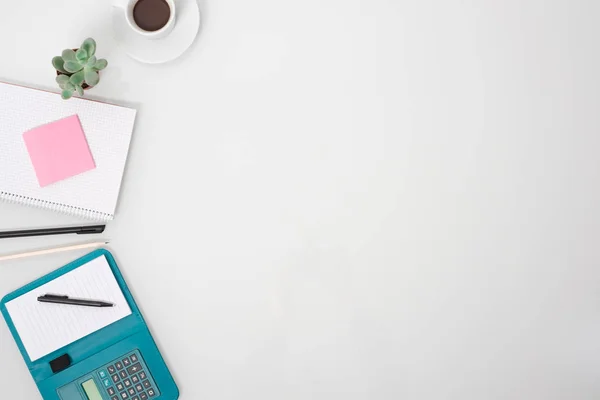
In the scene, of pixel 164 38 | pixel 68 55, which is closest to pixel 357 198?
pixel 164 38

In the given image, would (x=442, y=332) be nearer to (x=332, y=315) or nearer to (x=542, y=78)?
(x=332, y=315)

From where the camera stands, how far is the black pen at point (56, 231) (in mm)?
904

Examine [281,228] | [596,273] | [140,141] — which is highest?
[140,141]

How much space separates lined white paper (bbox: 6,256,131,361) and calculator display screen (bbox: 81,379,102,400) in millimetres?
80

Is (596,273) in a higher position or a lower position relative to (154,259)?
lower

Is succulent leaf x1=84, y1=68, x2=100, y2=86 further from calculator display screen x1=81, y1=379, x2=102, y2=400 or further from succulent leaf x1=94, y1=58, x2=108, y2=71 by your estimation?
calculator display screen x1=81, y1=379, x2=102, y2=400

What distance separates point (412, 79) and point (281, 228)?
14.3 inches

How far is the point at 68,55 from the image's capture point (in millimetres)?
832

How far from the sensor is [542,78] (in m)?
1.00

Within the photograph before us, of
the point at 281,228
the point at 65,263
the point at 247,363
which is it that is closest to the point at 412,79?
the point at 281,228

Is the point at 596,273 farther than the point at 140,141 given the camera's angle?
Yes

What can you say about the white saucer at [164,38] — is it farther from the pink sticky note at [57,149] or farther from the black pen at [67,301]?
the black pen at [67,301]

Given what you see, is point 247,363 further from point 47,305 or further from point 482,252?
point 482,252

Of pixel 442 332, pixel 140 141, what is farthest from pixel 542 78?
pixel 140 141
